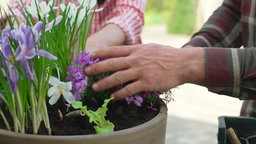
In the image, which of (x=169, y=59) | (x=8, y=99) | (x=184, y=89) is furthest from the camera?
(x=184, y=89)

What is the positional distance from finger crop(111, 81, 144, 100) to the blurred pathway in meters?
1.52

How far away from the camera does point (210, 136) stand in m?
2.56

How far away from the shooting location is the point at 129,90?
742 millimetres

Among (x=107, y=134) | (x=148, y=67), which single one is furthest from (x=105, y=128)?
(x=148, y=67)

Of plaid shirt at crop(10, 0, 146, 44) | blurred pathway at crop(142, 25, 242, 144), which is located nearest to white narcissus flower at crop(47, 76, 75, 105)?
plaid shirt at crop(10, 0, 146, 44)

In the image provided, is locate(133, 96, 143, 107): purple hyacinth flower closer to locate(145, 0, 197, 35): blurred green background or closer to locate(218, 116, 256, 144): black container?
locate(218, 116, 256, 144): black container

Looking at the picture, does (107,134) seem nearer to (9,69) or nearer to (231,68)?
(9,69)

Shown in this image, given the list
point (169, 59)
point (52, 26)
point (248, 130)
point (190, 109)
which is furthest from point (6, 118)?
point (190, 109)

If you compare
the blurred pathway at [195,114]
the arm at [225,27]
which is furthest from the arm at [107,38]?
the blurred pathway at [195,114]

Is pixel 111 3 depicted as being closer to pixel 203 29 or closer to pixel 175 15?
pixel 203 29

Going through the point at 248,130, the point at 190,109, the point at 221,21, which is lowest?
the point at 190,109

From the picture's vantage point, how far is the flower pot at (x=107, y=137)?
600 millimetres

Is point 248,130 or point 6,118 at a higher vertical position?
point 6,118

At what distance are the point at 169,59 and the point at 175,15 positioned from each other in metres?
6.09
